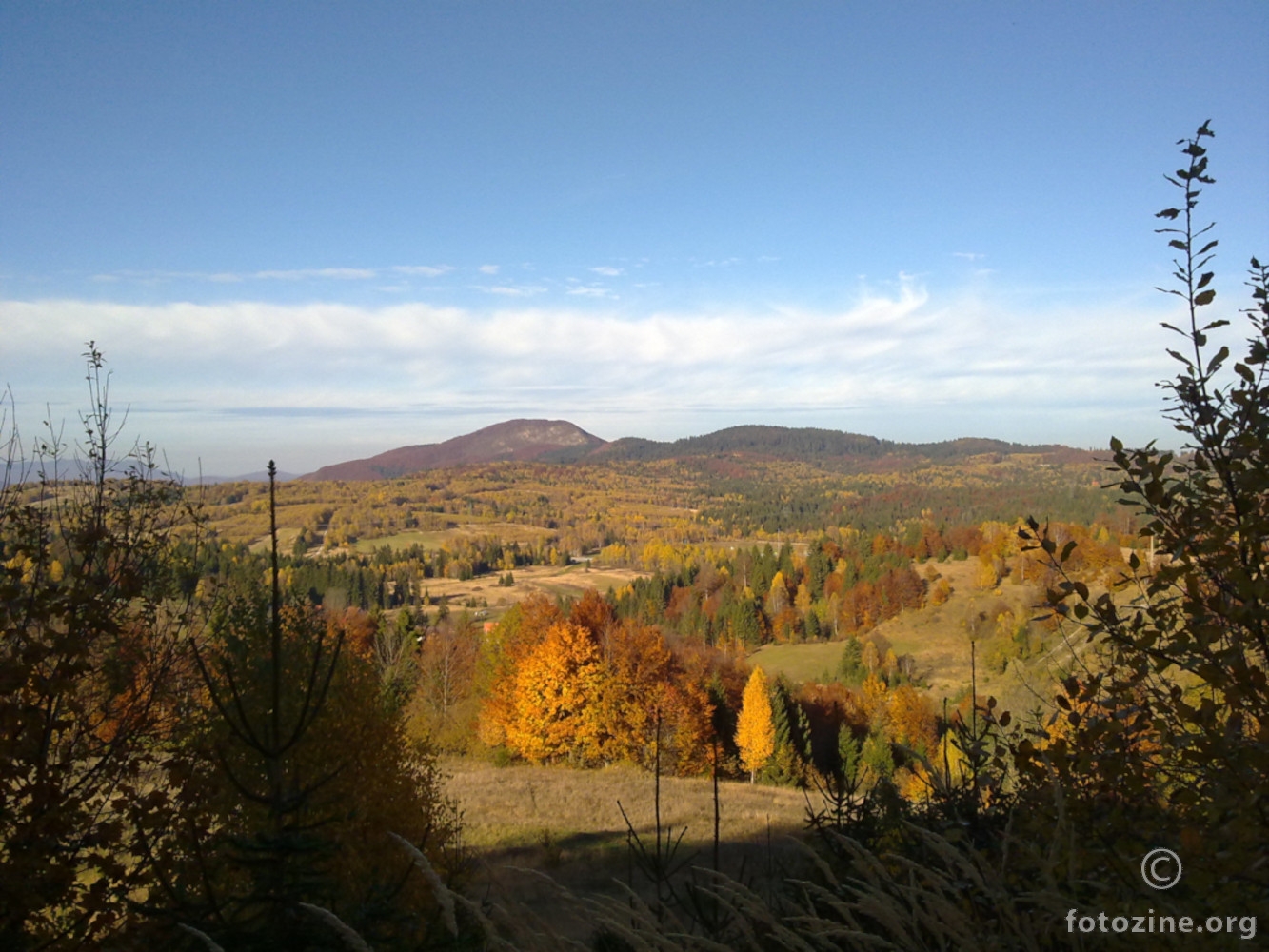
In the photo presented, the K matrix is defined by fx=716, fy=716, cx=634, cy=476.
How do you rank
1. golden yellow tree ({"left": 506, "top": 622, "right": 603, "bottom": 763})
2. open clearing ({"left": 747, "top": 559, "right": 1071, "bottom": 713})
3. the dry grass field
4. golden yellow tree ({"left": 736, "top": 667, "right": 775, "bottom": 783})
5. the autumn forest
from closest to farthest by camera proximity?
1. the autumn forest
2. the dry grass field
3. golden yellow tree ({"left": 506, "top": 622, "right": 603, "bottom": 763})
4. golden yellow tree ({"left": 736, "top": 667, "right": 775, "bottom": 783})
5. open clearing ({"left": 747, "top": 559, "right": 1071, "bottom": 713})

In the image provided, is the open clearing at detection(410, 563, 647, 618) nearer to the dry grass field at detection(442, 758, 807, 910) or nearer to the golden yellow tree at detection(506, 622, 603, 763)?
the golden yellow tree at detection(506, 622, 603, 763)

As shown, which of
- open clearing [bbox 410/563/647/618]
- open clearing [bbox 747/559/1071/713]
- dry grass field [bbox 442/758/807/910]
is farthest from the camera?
open clearing [bbox 410/563/647/618]

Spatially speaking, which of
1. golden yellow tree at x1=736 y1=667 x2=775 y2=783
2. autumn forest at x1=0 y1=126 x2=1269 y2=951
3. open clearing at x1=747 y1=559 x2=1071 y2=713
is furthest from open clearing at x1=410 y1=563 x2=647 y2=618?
autumn forest at x1=0 y1=126 x2=1269 y2=951

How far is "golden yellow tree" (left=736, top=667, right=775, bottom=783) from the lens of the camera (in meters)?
41.0

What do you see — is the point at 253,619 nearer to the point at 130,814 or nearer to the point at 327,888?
the point at 130,814

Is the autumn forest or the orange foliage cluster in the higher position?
the autumn forest

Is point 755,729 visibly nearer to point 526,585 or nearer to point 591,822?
point 591,822

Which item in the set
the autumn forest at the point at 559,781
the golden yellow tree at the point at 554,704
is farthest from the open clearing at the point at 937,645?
the autumn forest at the point at 559,781

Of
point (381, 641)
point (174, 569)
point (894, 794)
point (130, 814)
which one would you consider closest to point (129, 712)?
point (130, 814)

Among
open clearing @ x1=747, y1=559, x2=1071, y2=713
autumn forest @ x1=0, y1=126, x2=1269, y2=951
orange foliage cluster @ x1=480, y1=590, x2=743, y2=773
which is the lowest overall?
open clearing @ x1=747, y1=559, x2=1071, y2=713

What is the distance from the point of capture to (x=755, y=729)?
138ft

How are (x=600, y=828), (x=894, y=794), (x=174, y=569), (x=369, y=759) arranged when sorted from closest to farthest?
(x=894, y=794) → (x=174, y=569) → (x=369, y=759) → (x=600, y=828)

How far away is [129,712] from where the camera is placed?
5461mm

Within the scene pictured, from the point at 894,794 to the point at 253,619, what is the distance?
406 inches
